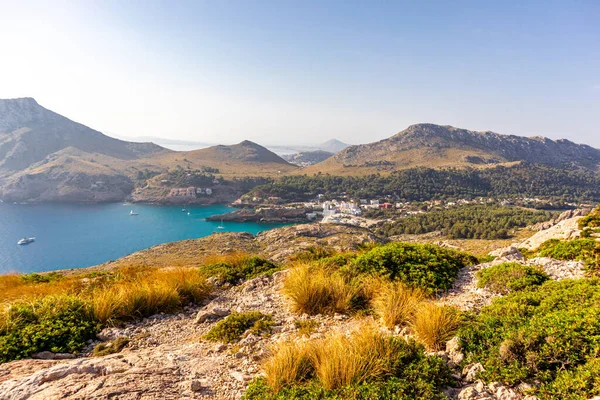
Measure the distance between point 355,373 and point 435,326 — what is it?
5.54 ft

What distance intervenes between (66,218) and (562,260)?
4765 inches

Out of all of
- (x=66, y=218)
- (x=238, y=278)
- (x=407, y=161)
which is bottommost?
(x=66, y=218)

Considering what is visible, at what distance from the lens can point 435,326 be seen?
442 cm

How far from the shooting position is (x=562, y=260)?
25.6 feet

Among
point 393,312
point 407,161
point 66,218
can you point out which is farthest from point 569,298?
point 407,161

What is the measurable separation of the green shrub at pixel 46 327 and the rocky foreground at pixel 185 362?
9.5 inches

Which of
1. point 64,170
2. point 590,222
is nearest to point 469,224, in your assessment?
point 590,222

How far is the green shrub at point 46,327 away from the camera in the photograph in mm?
4754

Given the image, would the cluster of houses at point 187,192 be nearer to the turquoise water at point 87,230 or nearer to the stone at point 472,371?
the turquoise water at point 87,230

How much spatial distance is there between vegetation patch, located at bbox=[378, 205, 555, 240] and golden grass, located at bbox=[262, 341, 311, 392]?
66.3 metres

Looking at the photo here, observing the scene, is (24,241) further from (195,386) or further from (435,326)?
(435,326)

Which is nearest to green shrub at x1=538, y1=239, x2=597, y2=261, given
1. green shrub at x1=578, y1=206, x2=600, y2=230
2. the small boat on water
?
green shrub at x1=578, y1=206, x2=600, y2=230

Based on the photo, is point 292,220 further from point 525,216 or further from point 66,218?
point 66,218

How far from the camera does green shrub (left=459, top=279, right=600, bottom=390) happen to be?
3232 mm
